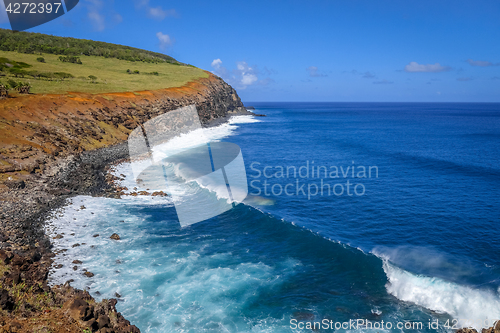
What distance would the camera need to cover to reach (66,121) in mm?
36156

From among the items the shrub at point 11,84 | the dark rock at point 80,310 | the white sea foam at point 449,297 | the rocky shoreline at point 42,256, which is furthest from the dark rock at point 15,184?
the white sea foam at point 449,297

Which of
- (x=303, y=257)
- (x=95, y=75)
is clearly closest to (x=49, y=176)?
(x=303, y=257)

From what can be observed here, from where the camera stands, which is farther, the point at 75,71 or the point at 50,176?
the point at 75,71

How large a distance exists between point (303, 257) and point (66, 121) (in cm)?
3284

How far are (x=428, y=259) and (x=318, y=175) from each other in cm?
1724

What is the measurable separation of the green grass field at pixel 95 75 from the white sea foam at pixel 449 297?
45.1m

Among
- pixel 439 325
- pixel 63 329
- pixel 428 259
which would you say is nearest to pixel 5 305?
pixel 63 329

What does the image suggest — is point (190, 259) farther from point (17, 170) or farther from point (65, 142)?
point (65, 142)

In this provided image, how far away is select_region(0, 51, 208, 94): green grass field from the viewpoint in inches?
1752

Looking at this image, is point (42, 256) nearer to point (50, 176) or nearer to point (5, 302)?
point (5, 302)

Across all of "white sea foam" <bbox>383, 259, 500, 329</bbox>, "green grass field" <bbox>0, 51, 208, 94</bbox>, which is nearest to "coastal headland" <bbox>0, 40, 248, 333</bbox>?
"green grass field" <bbox>0, 51, 208, 94</bbox>

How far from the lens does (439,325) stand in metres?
11.9

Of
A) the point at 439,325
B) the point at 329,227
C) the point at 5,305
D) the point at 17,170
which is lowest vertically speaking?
the point at 439,325

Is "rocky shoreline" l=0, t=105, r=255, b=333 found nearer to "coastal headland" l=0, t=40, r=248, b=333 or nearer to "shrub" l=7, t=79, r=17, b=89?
"coastal headland" l=0, t=40, r=248, b=333
